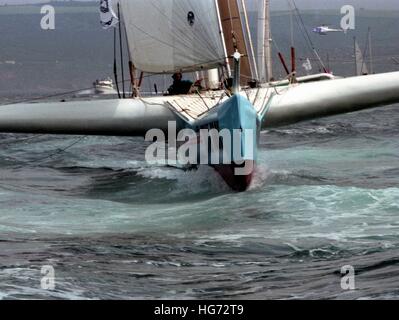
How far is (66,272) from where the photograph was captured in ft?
35.2

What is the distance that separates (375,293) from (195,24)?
11.3 metres

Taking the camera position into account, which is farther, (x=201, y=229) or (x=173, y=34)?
(x=173, y=34)

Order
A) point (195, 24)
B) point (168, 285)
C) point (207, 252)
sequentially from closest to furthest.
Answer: point (168, 285), point (207, 252), point (195, 24)

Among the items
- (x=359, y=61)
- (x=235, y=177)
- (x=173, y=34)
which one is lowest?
(x=235, y=177)

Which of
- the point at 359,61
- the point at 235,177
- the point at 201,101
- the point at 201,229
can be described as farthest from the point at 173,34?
the point at 359,61

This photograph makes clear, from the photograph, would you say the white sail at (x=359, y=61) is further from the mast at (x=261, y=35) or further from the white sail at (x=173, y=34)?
the white sail at (x=173, y=34)

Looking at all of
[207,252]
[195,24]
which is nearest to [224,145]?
[195,24]

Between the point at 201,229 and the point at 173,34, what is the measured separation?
25.9ft

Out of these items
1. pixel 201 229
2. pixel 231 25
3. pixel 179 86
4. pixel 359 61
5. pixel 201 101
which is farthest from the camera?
pixel 359 61

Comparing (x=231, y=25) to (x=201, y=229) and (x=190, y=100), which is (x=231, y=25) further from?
(x=201, y=229)

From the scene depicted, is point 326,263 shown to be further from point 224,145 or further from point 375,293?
point 224,145

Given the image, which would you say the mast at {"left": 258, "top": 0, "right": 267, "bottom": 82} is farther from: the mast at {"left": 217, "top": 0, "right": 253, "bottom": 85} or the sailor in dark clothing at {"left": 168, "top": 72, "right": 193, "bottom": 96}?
the sailor in dark clothing at {"left": 168, "top": 72, "right": 193, "bottom": 96}

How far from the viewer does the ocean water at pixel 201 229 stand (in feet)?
33.0

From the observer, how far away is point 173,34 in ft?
68.3
